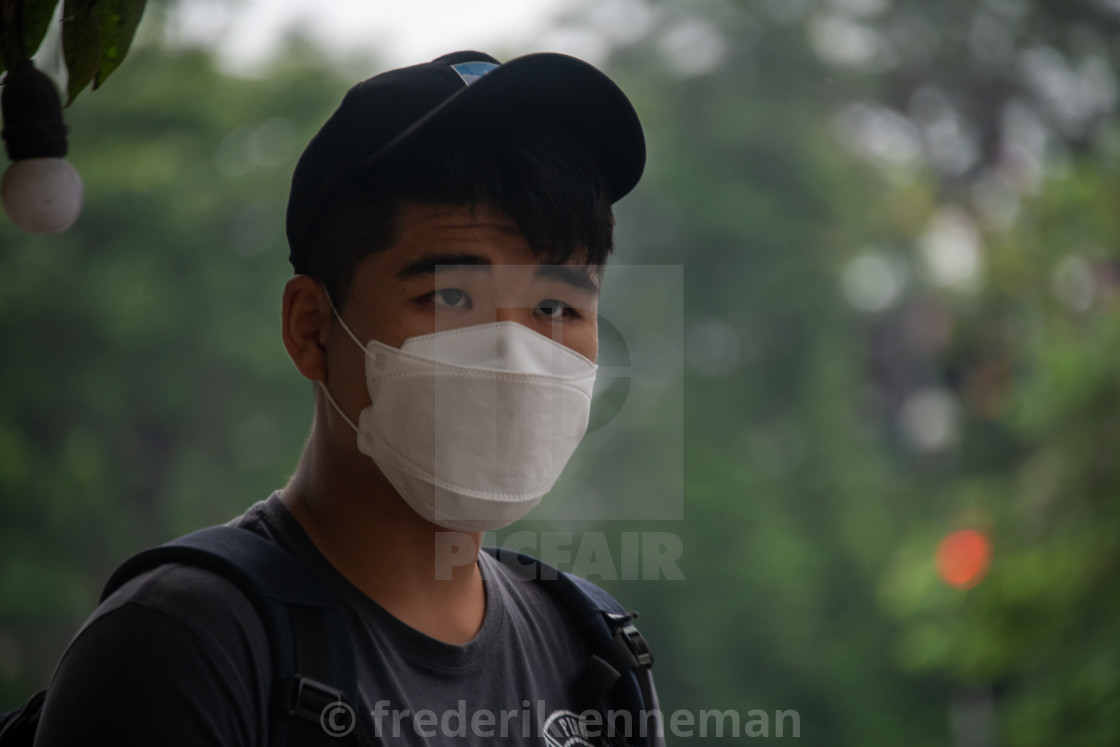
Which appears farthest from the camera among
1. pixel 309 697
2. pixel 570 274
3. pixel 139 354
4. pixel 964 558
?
pixel 139 354

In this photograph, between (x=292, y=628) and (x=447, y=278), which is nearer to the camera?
(x=292, y=628)

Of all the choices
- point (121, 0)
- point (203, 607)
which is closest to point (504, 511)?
point (203, 607)

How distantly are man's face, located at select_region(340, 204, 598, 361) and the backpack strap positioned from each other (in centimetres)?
37

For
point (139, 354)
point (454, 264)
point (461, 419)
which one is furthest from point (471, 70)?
point (139, 354)

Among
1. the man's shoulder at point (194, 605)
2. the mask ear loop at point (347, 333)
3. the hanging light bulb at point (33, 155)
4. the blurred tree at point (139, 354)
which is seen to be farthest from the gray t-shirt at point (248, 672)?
the blurred tree at point (139, 354)

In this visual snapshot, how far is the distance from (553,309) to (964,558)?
20.3 ft

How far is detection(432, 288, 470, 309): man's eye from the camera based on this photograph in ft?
5.12

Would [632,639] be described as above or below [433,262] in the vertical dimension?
below

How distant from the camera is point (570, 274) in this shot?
5.31 ft

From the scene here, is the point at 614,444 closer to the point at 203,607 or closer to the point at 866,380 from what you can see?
the point at 866,380

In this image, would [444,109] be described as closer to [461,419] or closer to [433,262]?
[433,262]

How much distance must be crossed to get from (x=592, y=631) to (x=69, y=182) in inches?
38.2

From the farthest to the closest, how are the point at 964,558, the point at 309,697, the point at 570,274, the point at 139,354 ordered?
the point at 139,354
the point at 964,558
the point at 570,274
the point at 309,697

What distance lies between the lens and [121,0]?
1370 mm
